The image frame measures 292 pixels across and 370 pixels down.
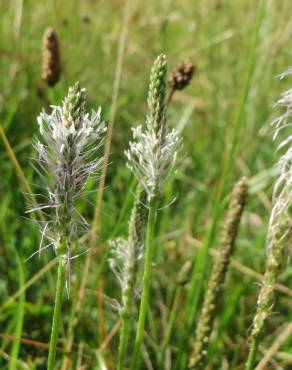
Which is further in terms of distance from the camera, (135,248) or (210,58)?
(210,58)

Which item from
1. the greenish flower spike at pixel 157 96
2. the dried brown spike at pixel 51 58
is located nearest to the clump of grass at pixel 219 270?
the greenish flower spike at pixel 157 96

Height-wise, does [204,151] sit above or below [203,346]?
above

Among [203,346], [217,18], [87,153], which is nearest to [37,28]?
[217,18]

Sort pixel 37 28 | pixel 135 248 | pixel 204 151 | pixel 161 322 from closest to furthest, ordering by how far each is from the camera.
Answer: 1. pixel 135 248
2. pixel 161 322
3. pixel 204 151
4. pixel 37 28

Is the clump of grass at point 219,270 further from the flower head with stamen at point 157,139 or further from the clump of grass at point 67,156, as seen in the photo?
the clump of grass at point 67,156

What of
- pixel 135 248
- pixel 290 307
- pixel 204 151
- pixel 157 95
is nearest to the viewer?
pixel 157 95

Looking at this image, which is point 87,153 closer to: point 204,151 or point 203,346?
point 203,346

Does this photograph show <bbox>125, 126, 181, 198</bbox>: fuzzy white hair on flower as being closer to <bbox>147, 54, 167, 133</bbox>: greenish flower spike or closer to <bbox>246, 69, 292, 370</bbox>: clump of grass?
<bbox>147, 54, 167, 133</bbox>: greenish flower spike
